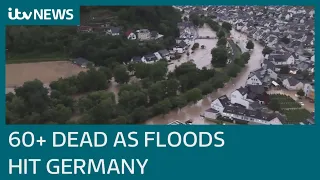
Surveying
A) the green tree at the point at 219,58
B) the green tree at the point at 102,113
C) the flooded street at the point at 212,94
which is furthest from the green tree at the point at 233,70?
the green tree at the point at 102,113

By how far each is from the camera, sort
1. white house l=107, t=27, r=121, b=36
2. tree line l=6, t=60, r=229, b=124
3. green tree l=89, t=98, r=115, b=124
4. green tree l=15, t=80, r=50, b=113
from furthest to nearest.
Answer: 1. white house l=107, t=27, r=121, b=36
2. green tree l=15, t=80, r=50, b=113
3. tree line l=6, t=60, r=229, b=124
4. green tree l=89, t=98, r=115, b=124

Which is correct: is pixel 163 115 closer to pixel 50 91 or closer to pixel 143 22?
pixel 50 91

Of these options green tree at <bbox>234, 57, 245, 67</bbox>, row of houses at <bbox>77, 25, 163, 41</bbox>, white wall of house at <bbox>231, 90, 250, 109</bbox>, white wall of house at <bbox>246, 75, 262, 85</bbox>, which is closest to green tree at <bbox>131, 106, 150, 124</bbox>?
white wall of house at <bbox>231, 90, 250, 109</bbox>

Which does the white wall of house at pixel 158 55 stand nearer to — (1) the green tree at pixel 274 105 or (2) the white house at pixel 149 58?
(2) the white house at pixel 149 58

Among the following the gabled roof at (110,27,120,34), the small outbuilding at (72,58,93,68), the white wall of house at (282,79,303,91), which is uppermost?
the gabled roof at (110,27,120,34)

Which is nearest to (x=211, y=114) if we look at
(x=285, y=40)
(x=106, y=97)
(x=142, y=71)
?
(x=106, y=97)

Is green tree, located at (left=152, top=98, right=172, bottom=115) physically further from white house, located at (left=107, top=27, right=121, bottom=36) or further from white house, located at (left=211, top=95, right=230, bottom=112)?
white house, located at (left=107, top=27, right=121, bottom=36)
